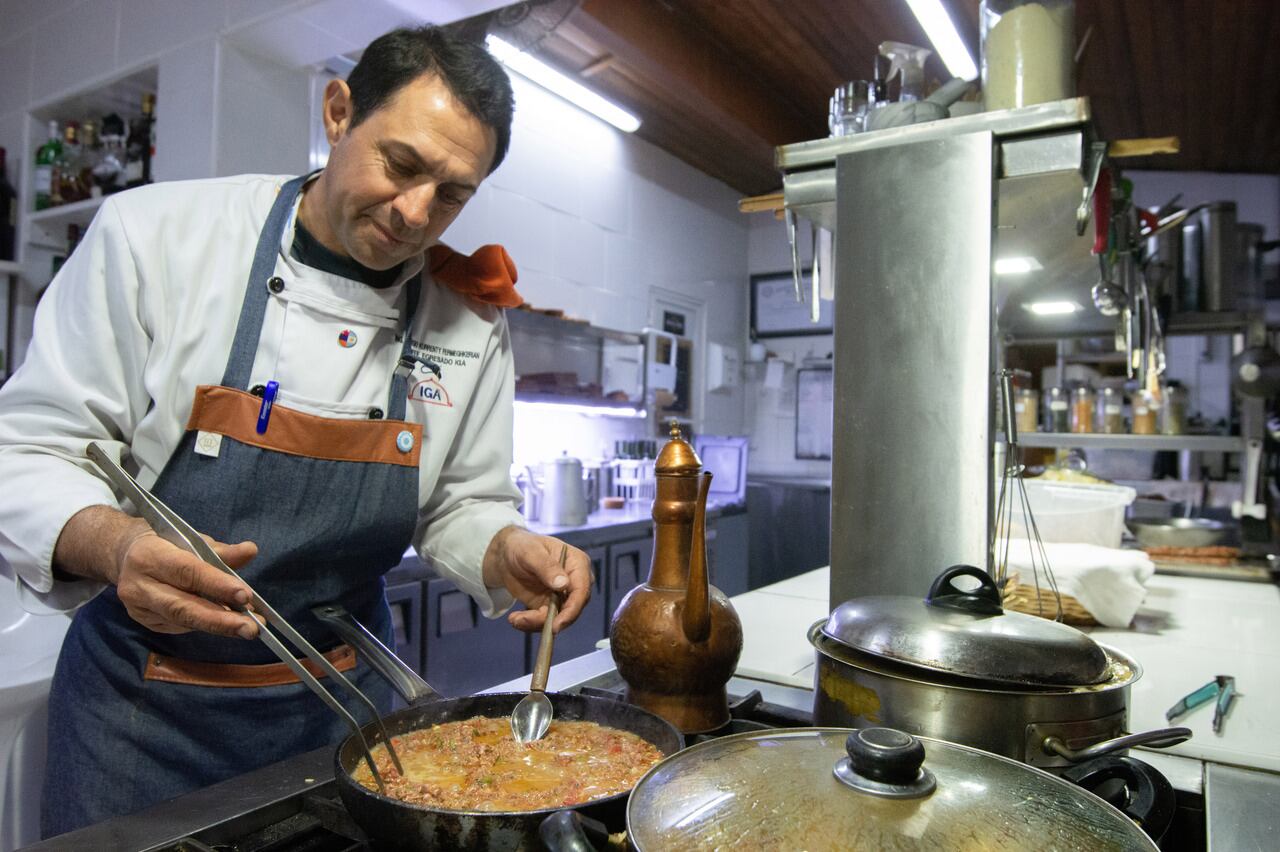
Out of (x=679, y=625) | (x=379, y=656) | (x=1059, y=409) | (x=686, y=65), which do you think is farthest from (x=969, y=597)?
(x=686, y=65)

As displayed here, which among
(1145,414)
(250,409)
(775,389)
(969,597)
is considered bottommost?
(969,597)

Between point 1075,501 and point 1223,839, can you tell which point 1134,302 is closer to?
point 1075,501

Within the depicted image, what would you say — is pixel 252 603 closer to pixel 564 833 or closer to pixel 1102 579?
pixel 564 833

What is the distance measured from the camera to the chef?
1.21m

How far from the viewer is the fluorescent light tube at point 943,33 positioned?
288cm

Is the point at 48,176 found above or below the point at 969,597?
above

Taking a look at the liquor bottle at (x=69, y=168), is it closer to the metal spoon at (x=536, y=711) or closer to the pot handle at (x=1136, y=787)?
the metal spoon at (x=536, y=711)

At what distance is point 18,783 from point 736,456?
15.8 ft

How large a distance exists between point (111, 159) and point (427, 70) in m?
2.70

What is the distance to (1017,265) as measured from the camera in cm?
222

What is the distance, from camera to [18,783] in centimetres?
163

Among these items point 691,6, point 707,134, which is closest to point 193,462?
point 691,6

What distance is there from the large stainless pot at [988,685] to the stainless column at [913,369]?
1.38 feet

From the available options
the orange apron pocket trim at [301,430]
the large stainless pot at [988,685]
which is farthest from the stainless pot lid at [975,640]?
the orange apron pocket trim at [301,430]
